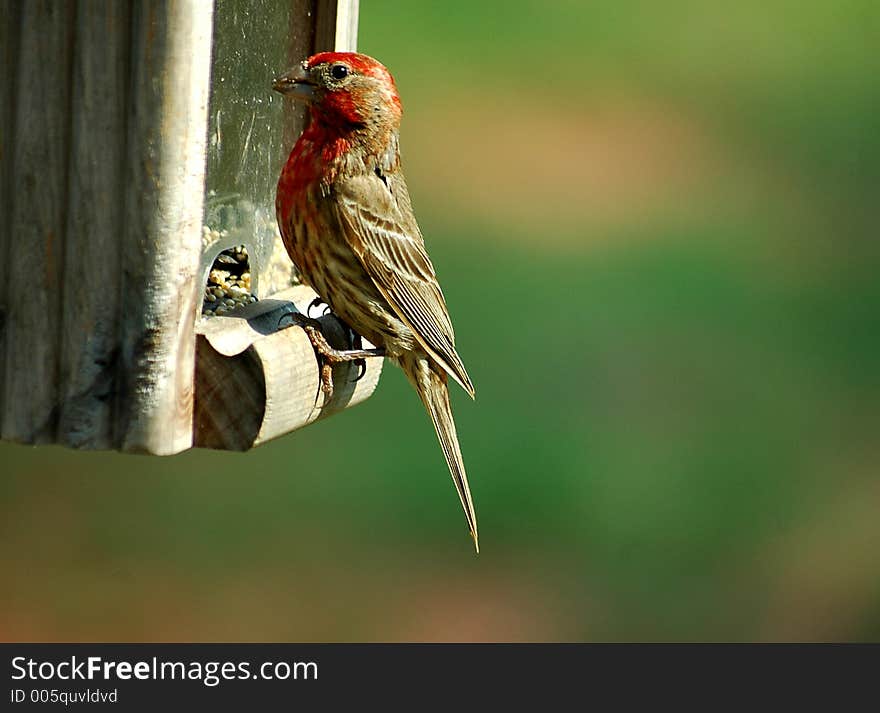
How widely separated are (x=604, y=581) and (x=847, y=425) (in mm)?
1859

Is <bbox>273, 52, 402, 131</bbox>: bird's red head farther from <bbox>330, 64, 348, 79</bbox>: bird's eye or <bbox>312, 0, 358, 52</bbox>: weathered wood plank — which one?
<bbox>312, 0, 358, 52</bbox>: weathered wood plank

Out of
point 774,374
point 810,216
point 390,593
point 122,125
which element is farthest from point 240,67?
point 810,216

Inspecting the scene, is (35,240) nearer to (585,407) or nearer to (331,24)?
(331,24)

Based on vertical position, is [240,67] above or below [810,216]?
above

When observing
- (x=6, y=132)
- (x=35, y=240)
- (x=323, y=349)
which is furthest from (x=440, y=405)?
(x=6, y=132)

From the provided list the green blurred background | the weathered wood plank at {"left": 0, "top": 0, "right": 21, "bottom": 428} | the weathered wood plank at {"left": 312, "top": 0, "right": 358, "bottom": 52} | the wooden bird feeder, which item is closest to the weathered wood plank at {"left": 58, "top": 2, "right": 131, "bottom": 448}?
the wooden bird feeder

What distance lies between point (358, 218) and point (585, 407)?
451 cm

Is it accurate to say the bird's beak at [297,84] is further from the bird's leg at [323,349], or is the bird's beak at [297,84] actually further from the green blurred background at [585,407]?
the green blurred background at [585,407]

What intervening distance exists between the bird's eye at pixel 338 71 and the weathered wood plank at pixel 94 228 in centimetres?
80

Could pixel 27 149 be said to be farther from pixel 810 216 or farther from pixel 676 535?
pixel 810 216

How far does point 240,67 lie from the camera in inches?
153

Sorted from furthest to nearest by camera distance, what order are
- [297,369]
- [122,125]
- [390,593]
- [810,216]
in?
[810,216]
[390,593]
[297,369]
[122,125]

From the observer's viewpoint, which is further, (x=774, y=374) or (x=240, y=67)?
(x=774, y=374)

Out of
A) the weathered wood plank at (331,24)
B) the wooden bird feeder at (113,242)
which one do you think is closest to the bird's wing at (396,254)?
the weathered wood plank at (331,24)
